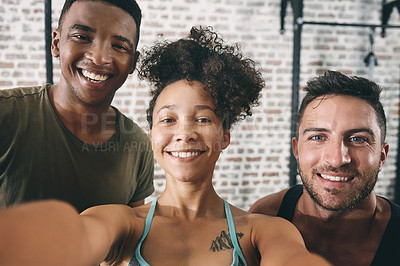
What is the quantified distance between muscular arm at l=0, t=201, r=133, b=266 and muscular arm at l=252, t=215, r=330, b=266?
45cm

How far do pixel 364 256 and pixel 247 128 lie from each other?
1.71 meters

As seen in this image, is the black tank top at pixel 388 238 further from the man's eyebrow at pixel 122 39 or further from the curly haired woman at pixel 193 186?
the man's eyebrow at pixel 122 39

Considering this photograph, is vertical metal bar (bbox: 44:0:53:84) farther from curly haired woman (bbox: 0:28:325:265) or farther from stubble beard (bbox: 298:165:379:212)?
stubble beard (bbox: 298:165:379:212)

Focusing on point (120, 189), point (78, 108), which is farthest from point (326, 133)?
point (78, 108)

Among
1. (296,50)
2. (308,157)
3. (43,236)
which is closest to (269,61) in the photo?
(296,50)

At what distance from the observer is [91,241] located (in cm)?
71

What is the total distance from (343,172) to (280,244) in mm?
451

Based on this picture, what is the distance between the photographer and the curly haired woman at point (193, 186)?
88 centimetres

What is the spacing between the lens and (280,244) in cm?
81

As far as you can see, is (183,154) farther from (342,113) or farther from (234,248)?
(342,113)

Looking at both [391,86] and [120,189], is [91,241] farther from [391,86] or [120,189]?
[391,86]

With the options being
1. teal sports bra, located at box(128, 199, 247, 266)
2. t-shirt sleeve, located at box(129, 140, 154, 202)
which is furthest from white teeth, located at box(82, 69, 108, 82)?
teal sports bra, located at box(128, 199, 247, 266)

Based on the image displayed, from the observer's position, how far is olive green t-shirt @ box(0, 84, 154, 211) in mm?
1135

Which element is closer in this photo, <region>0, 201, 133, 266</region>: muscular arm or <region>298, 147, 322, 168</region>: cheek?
<region>0, 201, 133, 266</region>: muscular arm
